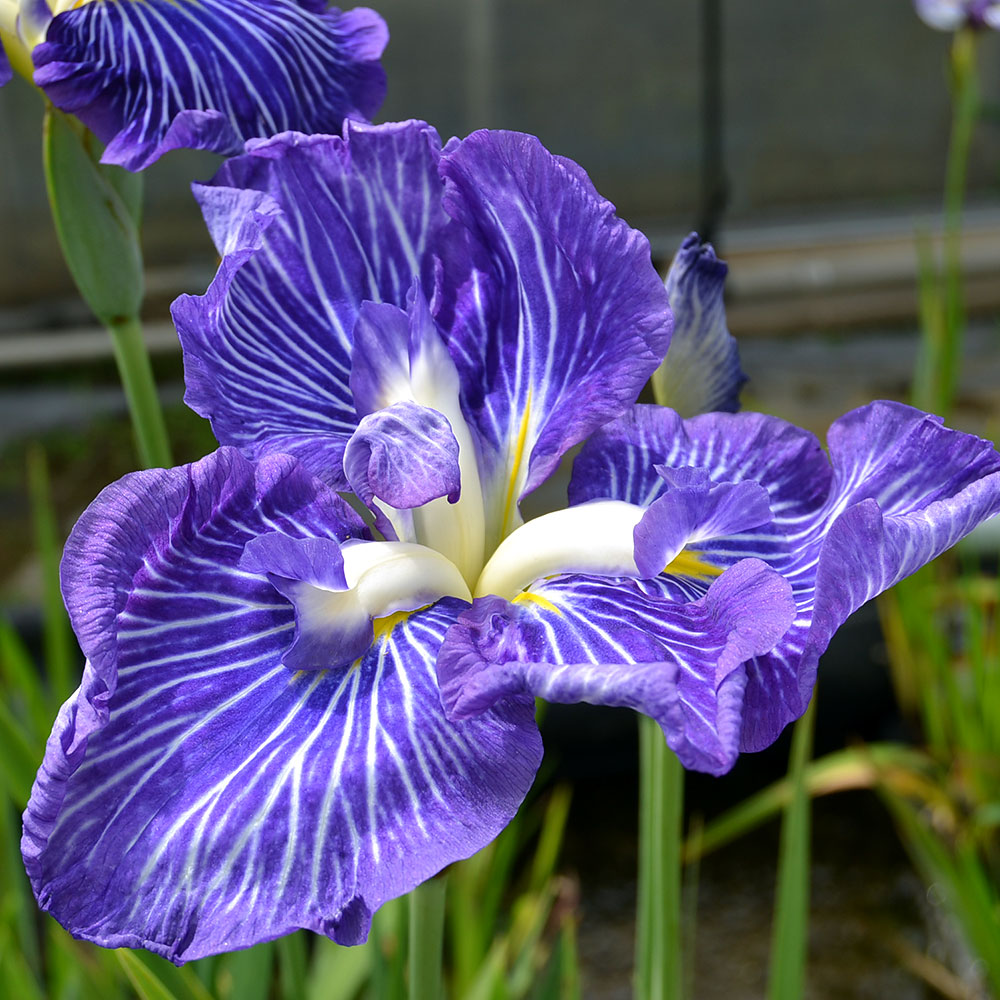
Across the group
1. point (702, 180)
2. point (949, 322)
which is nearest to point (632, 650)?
point (949, 322)

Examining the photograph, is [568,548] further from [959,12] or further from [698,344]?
[959,12]

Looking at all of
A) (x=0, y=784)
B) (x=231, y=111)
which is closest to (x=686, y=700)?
(x=231, y=111)

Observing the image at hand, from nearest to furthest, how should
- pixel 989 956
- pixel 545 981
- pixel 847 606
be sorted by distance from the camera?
pixel 847 606 < pixel 545 981 < pixel 989 956

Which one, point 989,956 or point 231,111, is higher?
point 231,111

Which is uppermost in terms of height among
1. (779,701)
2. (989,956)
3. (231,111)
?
(231,111)

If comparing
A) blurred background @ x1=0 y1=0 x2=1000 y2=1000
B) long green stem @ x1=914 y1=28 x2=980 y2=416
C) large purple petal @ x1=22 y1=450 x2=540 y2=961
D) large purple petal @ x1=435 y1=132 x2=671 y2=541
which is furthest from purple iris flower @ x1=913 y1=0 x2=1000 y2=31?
large purple petal @ x1=22 y1=450 x2=540 y2=961

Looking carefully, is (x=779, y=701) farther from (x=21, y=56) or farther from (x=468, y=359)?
(x=21, y=56)
